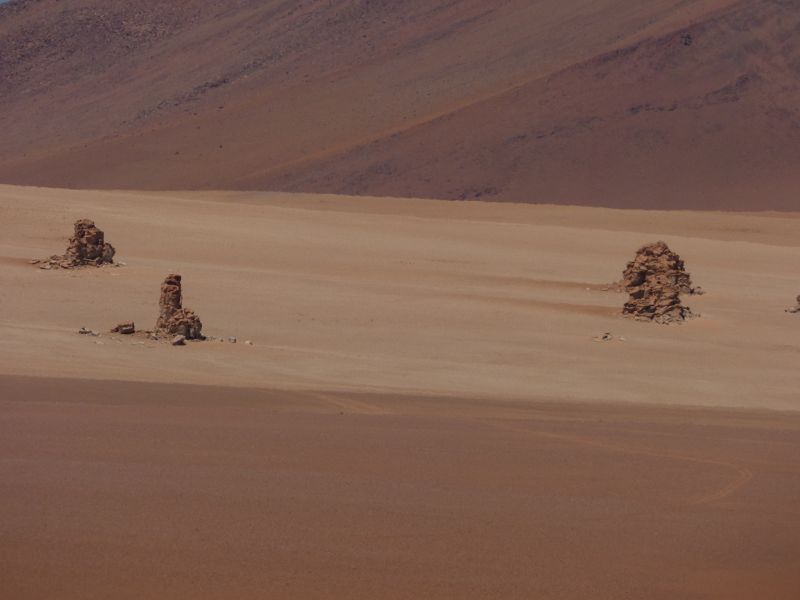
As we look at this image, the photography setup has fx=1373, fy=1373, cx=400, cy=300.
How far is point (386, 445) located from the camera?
26.2 ft

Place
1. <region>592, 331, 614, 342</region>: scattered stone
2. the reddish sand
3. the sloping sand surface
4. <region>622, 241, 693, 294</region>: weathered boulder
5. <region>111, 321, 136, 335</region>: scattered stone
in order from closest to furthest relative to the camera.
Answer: the reddish sand
the sloping sand surface
<region>111, 321, 136, 335</region>: scattered stone
<region>592, 331, 614, 342</region>: scattered stone
<region>622, 241, 693, 294</region>: weathered boulder

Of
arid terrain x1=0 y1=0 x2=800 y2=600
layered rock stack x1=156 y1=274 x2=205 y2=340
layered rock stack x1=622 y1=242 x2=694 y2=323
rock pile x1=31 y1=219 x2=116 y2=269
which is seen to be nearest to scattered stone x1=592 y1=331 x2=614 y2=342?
arid terrain x1=0 y1=0 x2=800 y2=600

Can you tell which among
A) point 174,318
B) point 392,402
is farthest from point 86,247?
point 392,402

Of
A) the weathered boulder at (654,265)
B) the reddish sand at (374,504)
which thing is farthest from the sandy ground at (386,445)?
the weathered boulder at (654,265)

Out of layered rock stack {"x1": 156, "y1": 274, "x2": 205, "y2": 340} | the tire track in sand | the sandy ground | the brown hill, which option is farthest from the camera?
the brown hill

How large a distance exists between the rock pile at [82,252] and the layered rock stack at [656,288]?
24.3 ft

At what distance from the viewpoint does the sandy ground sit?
5.53m

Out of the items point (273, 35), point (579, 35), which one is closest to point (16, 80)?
point (273, 35)

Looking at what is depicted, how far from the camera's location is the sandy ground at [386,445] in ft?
18.1

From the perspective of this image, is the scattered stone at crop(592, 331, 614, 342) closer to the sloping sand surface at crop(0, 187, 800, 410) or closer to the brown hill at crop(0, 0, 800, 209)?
the sloping sand surface at crop(0, 187, 800, 410)

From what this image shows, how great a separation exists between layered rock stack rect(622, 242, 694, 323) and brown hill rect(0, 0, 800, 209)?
1656 inches

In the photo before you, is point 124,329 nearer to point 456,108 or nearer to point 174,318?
point 174,318

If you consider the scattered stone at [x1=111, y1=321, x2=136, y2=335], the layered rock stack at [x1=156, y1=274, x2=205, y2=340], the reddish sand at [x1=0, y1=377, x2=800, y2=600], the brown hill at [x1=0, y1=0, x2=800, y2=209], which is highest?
the brown hill at [x1=0, y1=0, x2=800, y2=209]

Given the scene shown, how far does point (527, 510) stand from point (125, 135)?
7931 centimetres
